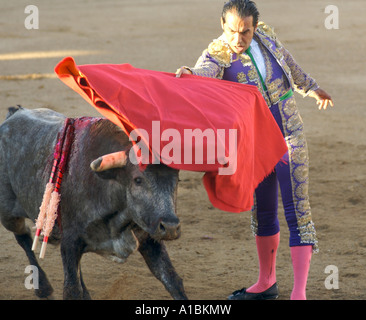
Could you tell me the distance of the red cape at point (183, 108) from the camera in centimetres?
357

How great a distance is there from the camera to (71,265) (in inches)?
160

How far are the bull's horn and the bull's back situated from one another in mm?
687

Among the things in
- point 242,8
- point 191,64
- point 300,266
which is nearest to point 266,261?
point 300,266

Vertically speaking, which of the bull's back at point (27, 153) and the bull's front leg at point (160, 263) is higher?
the bull's back at point (27, 153)

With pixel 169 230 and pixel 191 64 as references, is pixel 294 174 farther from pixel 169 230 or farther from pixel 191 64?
pixel 191 64

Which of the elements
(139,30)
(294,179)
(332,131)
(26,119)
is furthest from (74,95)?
(294,179)

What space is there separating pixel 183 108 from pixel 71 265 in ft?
3.50

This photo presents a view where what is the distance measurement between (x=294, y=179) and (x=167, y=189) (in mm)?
968

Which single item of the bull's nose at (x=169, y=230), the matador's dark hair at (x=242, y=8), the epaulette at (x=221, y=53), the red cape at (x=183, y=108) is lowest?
the bull's nose at (x=169, y=230)

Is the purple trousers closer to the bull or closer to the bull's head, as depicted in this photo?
the bull

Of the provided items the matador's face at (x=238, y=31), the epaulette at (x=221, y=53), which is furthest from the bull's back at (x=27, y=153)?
the matador's face at (x=238, y=31)

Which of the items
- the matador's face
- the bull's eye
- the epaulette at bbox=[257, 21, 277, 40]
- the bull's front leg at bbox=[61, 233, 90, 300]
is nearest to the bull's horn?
the bull's eye

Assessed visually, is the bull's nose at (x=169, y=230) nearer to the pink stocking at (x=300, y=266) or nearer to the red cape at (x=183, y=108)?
the red cape at (x=183, y=108)
